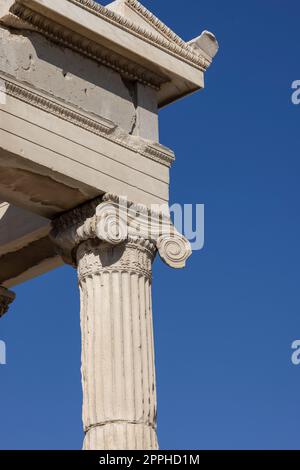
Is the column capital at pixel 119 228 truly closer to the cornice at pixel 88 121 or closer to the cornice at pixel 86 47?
the cornice at pixel 88 121

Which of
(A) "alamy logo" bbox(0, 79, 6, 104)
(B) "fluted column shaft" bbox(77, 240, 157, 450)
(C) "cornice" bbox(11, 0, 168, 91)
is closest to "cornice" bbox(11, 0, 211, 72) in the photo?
(C) "cornice" bbox(11, 0, 168, 91)

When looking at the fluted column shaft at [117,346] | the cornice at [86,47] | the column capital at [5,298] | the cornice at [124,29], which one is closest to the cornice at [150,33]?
the cornice at [124,29]

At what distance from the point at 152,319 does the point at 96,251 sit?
1.59 meters

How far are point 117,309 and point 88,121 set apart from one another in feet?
11.3

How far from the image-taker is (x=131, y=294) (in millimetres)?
29344

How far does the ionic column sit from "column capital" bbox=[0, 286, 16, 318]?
3.18 metres

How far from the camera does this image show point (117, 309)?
29.1 metres

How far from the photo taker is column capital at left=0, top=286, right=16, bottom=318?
3341cm

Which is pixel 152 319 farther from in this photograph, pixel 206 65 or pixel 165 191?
pixel 206 65

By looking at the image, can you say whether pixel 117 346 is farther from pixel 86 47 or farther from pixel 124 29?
pixel 124 29

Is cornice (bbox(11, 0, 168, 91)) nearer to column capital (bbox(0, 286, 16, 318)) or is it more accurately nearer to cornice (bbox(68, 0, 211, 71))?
cornice (bbox(68, 0, 211, 71))

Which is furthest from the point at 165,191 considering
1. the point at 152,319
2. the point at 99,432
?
the point at 99,432

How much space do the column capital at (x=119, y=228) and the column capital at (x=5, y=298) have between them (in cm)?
310
